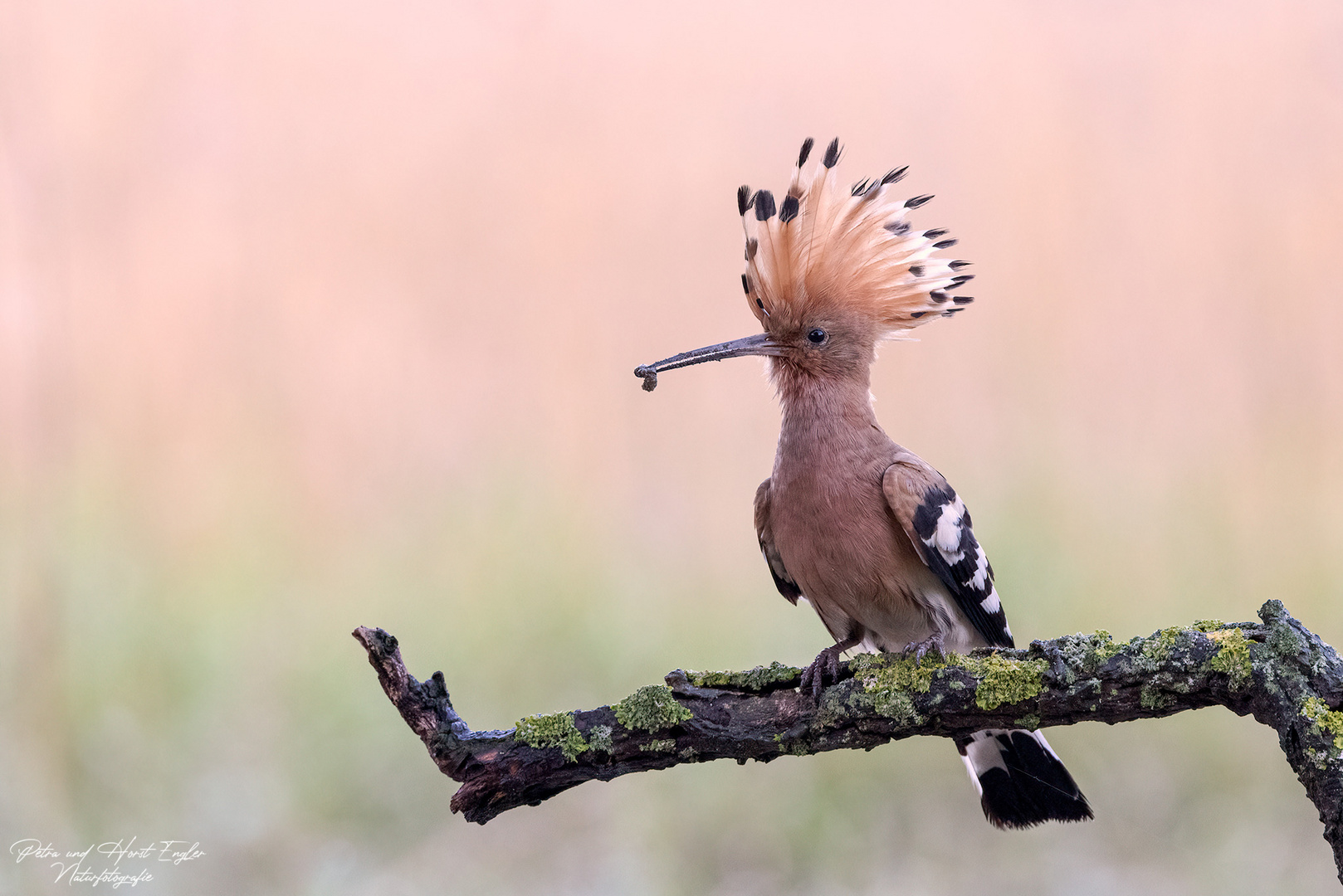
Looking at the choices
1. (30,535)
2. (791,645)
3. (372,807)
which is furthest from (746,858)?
(30,535)

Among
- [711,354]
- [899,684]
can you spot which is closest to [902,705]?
[899,684]

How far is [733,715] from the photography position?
1235 mm

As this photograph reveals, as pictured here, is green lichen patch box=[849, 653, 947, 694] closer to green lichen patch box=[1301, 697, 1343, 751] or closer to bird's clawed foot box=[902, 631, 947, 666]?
bird's clawed foot box=[902, 631, 947, 666]

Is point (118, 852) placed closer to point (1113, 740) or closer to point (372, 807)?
point (372, 807)

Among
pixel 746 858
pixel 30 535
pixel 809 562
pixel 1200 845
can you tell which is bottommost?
pixel 1200 845

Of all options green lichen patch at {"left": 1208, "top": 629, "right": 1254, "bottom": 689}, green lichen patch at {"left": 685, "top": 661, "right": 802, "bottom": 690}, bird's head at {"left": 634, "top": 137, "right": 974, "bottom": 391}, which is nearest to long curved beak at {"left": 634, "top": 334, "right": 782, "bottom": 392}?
bird's head at {"left": 634, "top": 137, "right": 974, "bottom": 391}

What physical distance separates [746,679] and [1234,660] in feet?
1.74

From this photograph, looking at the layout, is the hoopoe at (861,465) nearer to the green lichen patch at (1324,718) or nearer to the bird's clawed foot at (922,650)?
the bird's clawed foot at (922,650)

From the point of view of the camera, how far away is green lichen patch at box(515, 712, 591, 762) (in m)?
1.19

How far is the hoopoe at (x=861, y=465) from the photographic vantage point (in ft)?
4.58

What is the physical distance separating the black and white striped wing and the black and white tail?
158 millimetres

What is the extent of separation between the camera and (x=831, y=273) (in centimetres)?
150

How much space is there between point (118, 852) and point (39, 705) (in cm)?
35

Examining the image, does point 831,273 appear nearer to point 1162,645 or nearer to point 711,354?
point 711,354
